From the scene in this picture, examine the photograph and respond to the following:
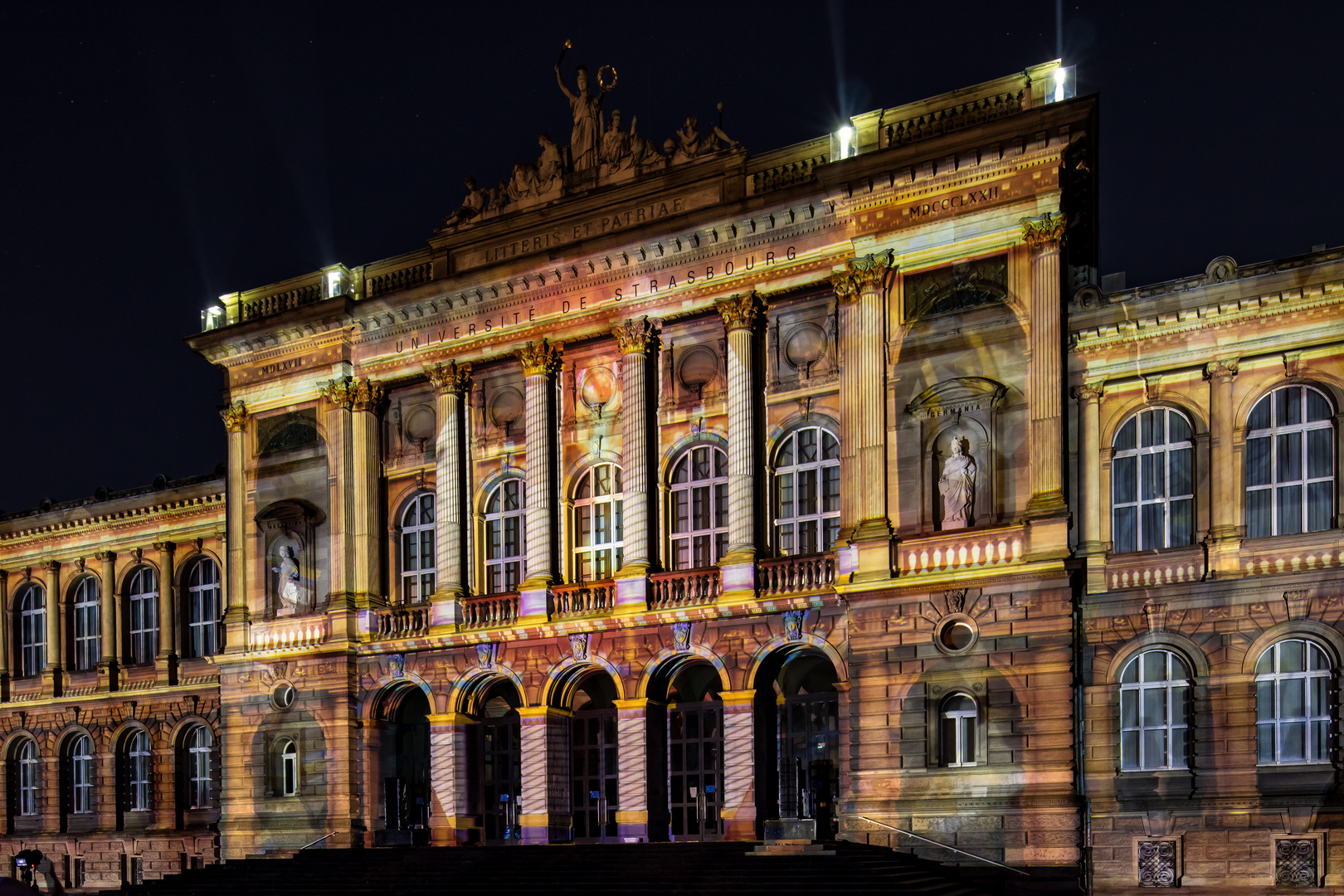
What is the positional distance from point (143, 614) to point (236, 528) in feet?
22.7

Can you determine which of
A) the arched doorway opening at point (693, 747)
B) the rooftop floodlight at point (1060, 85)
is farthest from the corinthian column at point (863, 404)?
the arched doorway opening at point (693, 747)

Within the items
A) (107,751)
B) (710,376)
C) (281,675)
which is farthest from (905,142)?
(107,751)

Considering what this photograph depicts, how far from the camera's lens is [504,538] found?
33.5 m

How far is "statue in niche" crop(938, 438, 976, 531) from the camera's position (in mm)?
27125

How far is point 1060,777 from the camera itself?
25.2 metres

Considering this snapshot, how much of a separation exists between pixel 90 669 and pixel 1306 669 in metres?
33.7

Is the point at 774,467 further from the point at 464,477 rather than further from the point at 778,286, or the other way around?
the point at 464,477

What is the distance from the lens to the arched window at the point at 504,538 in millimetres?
33250

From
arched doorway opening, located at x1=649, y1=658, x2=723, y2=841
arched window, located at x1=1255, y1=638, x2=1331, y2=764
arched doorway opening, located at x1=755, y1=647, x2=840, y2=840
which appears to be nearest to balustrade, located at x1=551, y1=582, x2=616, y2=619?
arched doorway opening, located at x1=649, y1=658, x2=723, y2=841

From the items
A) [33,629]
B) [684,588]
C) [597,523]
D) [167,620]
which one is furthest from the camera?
[33,629]

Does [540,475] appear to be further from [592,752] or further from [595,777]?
[595,777]

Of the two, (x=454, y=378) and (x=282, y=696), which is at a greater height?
(x=454, y=378)

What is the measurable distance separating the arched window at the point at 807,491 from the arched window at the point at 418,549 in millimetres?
9331

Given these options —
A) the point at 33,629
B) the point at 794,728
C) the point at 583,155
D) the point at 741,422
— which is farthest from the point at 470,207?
the point at 33,629
